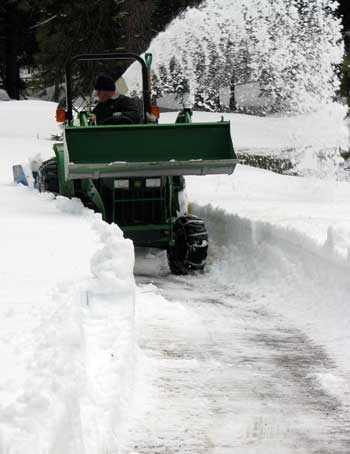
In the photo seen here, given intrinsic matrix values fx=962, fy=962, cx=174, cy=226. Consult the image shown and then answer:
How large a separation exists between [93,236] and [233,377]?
2457 mm

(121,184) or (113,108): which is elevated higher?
(113,108)

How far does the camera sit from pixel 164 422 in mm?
4402

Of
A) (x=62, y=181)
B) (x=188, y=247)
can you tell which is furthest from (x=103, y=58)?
(x=188, y=247)

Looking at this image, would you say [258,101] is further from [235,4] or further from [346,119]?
[235,4]

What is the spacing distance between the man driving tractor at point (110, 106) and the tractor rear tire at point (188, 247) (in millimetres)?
1285

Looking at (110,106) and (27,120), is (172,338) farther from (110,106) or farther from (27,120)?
(27,120)

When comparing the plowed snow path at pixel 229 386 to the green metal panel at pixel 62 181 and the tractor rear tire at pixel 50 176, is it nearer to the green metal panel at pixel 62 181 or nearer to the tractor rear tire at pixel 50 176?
the green metal panel at pixel 62 181

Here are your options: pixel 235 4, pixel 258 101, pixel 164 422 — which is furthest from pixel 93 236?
pixel 258 101

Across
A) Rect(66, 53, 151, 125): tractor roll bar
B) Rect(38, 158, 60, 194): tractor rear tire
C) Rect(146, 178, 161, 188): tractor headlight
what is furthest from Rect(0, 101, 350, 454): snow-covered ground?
Rect(66, 53, 151, 125): tractor roll bar

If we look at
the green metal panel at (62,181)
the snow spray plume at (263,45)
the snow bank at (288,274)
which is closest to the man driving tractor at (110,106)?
the green metal panel at (62,181)

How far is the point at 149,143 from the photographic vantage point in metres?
8.95

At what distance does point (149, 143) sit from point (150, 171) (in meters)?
0.33

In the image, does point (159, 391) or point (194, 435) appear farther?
point (159, 391)

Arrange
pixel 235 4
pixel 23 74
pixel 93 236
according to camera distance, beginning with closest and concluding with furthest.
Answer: pixel 93 236 < pixel 235 4 < pixel 23 74
